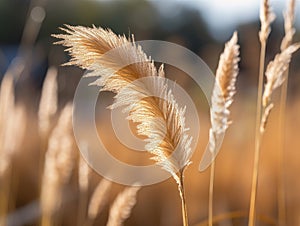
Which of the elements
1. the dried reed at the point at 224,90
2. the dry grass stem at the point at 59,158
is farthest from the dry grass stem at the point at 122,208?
the dry grass stem at the point at 59,158

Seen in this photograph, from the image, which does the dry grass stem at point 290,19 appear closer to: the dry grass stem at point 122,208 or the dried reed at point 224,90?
the dried reed at point 224,90

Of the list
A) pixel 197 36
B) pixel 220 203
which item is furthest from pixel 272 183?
pixel 197 36

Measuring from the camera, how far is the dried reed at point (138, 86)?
0.66 m

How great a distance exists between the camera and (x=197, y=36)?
18.2 meters

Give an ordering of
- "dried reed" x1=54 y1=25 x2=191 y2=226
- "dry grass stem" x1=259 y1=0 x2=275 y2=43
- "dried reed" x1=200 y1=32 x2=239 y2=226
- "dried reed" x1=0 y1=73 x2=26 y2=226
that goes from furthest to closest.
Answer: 1. "dried reed" x1=0 y1=73 x2=26 y2=226
2. "dry grass stem" x1=259 y1=0 x2=275 y2=43
3. "dried reed" x1=200 y1=32 x2=239 y2=226
4. "dried reed" x1=54 y1=25 x2=191 y2=226

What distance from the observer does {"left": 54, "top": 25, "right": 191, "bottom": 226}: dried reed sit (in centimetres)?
66

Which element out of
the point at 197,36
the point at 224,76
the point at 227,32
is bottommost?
the point at 224,76

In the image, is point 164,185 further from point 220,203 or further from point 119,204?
point 119,204

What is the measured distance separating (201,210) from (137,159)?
767 millimetres

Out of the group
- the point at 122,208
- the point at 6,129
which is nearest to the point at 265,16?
the point at 122,208

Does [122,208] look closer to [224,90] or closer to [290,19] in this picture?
[224,90]

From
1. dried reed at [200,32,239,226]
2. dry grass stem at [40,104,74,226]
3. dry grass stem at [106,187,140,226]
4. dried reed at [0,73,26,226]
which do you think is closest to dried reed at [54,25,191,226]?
dried reed at [200,32,239,226]

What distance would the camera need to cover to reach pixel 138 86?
66 centimetres

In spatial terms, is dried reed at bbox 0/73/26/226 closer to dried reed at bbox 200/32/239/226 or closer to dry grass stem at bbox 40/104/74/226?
dry grass stem at bbox 40/104/74/226
